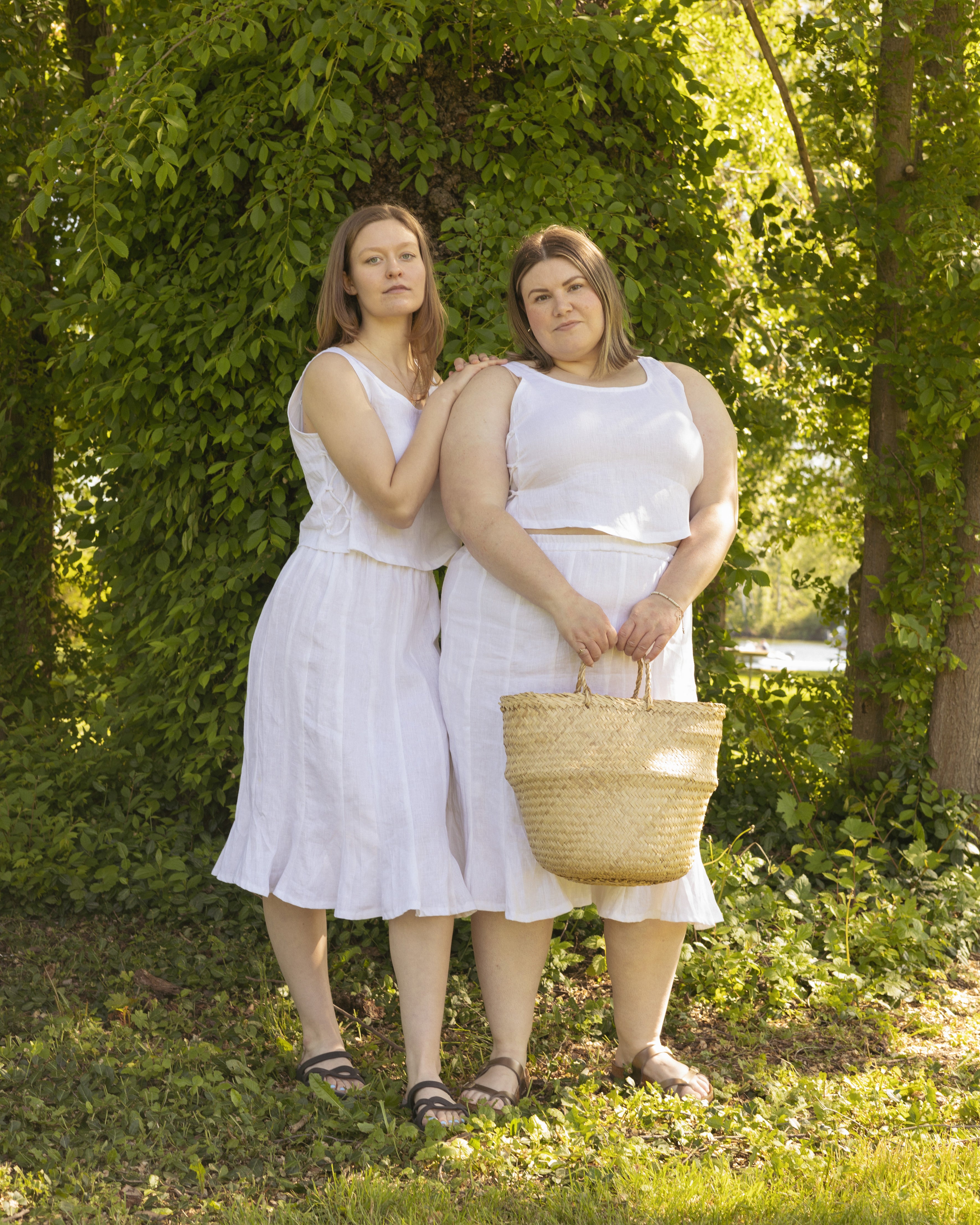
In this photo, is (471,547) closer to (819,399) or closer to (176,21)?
(176,21)

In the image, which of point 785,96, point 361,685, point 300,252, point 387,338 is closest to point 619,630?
point 361,685

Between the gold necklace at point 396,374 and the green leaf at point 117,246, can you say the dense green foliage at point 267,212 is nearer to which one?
the green leaf at point 117,246

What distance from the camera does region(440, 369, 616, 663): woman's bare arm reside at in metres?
2.73

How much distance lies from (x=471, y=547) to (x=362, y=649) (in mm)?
378

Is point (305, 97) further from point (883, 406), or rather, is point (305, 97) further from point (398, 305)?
point (883, 406)

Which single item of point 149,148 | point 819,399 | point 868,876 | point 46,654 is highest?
point 149,148

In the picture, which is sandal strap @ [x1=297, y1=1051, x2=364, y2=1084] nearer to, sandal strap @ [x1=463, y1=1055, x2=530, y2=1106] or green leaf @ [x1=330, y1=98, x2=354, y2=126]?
sandal strap @ [x1=463, y1=1055, x2=530, y2=1106]

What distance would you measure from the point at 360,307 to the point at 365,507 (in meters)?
0.56

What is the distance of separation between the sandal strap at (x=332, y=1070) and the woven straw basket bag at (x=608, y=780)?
0.84 metres

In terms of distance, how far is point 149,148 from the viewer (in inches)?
159

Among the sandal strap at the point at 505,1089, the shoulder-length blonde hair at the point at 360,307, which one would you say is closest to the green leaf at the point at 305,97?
the shoulder-length blonde hair at the point at 360,307

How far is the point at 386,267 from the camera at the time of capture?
2959mm

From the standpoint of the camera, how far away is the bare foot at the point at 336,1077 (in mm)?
2932

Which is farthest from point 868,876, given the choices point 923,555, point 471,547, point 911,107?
point 911,107
